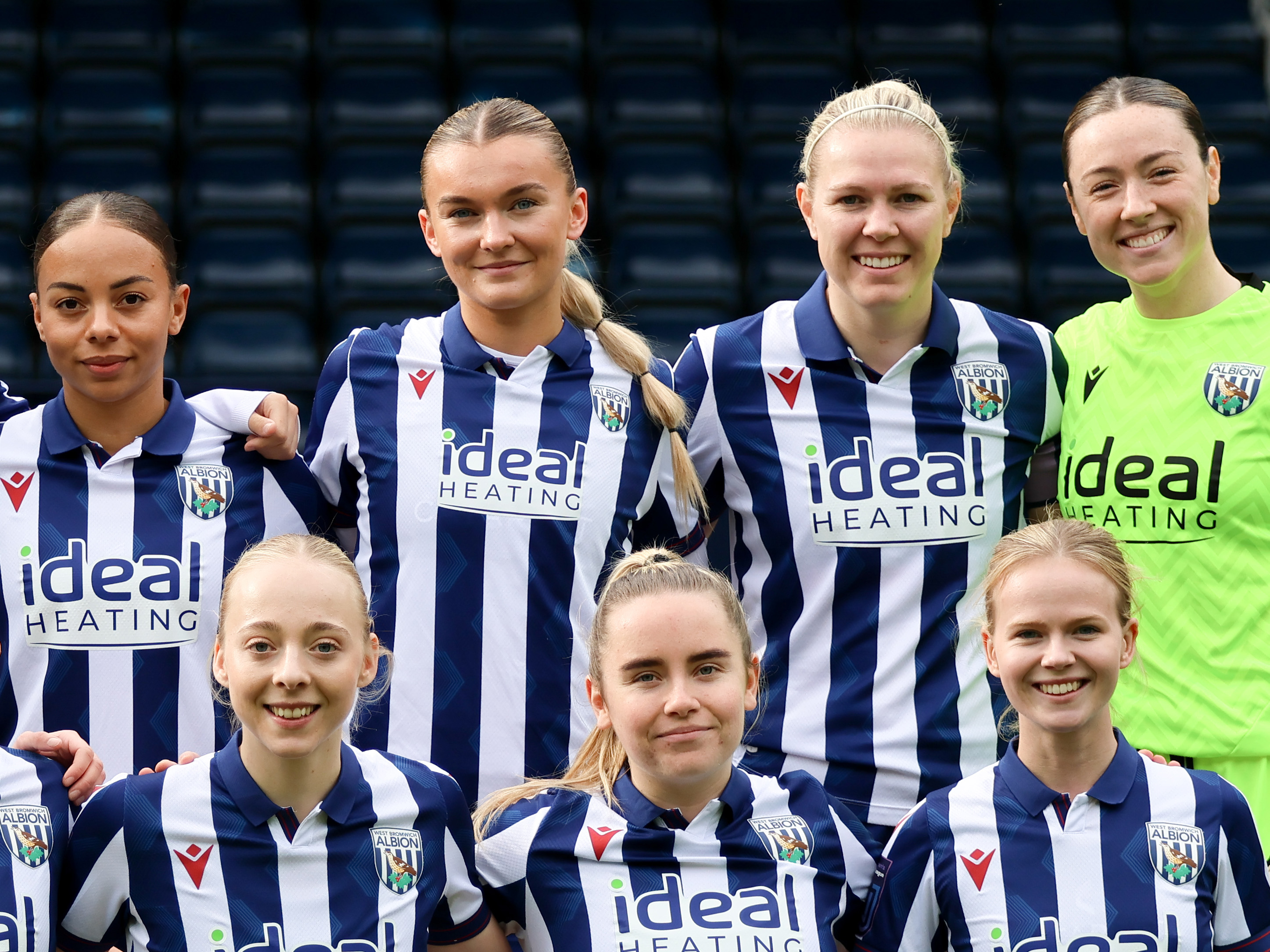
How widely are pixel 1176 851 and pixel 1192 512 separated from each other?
1.70ft

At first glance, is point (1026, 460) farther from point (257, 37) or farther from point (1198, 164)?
point (257, 37)

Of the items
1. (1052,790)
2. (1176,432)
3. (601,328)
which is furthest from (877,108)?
(1052,790)

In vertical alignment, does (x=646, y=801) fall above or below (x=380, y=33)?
below

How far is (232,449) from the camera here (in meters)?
2.65

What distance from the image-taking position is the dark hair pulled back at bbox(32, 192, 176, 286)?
2592 mm

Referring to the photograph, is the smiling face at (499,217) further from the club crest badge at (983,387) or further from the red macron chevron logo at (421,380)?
the club crest badge at (983,387)

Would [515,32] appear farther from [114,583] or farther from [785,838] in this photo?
[785,838]

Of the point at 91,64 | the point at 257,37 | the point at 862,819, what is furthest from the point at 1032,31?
the point at 862,819

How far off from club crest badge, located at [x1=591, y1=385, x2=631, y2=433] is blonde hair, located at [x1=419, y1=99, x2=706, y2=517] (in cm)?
4

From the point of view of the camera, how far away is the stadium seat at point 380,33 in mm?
5676

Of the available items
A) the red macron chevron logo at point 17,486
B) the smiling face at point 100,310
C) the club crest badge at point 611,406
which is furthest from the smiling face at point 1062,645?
the red macron chevron logo at point 17,486

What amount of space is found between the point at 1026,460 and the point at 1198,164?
55 centimetres

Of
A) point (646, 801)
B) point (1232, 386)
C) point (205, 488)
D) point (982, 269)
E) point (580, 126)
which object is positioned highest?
point (580, 126)

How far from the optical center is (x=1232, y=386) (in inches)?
99.2
